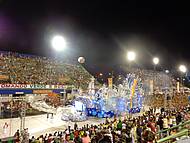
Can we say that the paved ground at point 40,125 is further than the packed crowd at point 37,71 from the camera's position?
No

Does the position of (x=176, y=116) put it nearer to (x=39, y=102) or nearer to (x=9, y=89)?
(x=39, y=102)

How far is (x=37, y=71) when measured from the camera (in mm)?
42156

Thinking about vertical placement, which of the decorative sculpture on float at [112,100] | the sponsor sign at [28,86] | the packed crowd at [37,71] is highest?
the packed crowd at [37,71]

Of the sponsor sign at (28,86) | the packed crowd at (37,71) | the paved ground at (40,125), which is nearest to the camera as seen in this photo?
the paved ground at (40,125)

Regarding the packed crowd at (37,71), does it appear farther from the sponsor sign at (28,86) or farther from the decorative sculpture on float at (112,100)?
the decorative sculpture on float at (112,100)

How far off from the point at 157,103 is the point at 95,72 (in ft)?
119

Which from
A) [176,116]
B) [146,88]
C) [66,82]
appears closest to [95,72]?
[66,82]

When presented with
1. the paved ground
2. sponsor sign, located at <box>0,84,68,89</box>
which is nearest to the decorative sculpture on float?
the paved ground

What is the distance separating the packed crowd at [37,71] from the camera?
37.3 metres

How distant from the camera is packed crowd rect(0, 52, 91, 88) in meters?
37.3

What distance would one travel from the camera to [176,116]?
15.6m

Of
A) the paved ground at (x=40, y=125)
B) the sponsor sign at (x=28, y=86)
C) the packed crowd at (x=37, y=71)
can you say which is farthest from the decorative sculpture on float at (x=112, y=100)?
the packed crowd at (x=37, y=71)

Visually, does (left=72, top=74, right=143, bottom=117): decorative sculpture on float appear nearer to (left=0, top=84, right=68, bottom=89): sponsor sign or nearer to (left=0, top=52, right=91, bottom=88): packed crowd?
(left=0, top=84, right=68, bottom=89): sponsor sign

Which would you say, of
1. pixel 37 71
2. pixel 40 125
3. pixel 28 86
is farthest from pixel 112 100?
pixel 37 71
